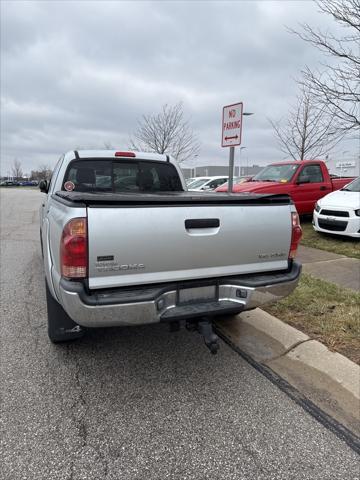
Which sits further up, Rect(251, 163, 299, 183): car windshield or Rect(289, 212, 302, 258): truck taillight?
Rect(251, 163, 299, 183): car windshield

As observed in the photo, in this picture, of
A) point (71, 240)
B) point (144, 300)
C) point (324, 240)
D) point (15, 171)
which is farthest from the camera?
point (15, 171)

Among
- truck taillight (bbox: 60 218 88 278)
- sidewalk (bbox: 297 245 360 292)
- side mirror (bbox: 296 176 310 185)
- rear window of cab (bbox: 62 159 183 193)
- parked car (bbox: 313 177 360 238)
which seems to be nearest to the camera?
truck taillight (bbox: 60 218 88 278)

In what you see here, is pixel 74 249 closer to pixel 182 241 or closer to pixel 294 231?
pixel 182 241

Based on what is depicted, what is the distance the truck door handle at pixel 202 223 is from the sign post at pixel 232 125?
2984 mm

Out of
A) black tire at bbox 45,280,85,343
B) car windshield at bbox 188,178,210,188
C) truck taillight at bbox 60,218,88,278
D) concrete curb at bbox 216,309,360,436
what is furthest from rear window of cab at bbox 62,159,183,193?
car windshield at bbox 188,178,210,188

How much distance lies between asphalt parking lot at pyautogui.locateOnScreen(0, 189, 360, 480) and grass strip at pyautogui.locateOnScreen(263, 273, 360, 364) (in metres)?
0.98

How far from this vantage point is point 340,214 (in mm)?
7629

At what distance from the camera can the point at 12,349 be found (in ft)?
11.0

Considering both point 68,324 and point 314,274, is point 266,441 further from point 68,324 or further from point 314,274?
point 314,274

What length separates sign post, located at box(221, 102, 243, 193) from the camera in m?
5.14

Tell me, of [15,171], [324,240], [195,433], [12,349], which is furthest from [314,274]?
[15,171]

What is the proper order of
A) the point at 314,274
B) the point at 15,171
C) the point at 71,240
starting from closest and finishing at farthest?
1. the point at 71,240
2. the point at 314,274
3. the point at 15,171

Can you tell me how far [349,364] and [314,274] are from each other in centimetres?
273

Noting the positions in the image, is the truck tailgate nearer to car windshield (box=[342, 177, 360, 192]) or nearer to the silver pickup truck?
the silver pickup truck
